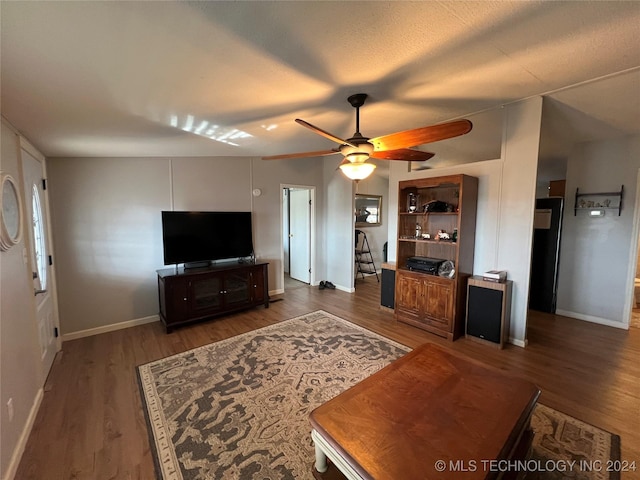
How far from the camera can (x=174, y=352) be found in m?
2.91

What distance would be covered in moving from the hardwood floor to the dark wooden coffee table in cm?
86

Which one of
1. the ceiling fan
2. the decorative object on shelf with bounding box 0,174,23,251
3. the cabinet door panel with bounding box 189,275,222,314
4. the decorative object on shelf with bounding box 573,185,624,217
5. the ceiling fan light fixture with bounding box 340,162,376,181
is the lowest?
the cabinet door panel with bounding box 189,275,222,314

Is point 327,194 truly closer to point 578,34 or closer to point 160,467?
point 578,34

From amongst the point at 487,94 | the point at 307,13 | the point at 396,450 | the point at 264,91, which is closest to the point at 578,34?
the point at 487,94

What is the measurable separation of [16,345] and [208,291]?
194 cm

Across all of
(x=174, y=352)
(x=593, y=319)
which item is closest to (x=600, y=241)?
(x=593, y=319)

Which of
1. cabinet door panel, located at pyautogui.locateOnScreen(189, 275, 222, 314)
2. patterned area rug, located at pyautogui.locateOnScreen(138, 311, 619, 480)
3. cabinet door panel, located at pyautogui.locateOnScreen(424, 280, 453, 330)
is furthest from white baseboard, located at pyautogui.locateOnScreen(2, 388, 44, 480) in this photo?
cabinet door panel, located at pyautogui.locateOnScreen(424, 280, 453, 330)

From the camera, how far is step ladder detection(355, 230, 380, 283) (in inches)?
247

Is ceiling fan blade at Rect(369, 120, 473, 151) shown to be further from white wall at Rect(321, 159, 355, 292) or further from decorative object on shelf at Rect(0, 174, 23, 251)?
white wall at Rect(321, 159, 355, 292)

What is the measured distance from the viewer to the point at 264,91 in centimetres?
186

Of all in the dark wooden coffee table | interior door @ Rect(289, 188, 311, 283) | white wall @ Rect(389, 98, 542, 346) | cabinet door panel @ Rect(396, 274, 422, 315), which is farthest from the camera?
interior door @ Rect(289, 188, 311, 283)

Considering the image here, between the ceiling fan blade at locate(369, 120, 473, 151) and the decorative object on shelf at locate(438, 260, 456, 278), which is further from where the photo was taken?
the decorative object on shelf at locate(438, 260, 456, 278)

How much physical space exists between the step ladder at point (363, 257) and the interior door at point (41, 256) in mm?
4999

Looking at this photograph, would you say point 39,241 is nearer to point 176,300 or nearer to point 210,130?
point 176,300
